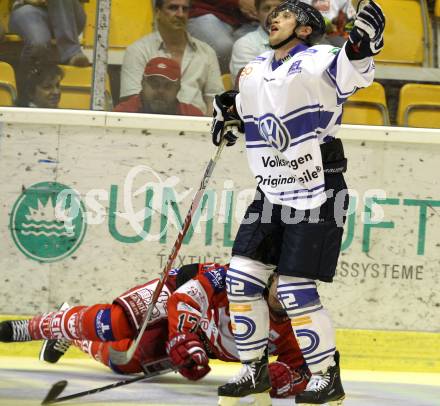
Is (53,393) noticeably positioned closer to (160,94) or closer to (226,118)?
(226,118)

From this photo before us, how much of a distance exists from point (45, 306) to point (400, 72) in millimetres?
1860

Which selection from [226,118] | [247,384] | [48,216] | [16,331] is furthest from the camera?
[48,216]

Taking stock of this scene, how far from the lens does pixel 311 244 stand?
3152 millimetres

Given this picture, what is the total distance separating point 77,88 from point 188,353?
1.52 m

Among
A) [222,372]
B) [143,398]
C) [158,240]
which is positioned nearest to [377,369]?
[222,372]

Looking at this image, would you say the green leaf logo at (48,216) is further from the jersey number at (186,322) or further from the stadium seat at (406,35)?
the stadium seat at (406,35)

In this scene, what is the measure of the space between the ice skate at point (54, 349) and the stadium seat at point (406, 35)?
6.12 ft

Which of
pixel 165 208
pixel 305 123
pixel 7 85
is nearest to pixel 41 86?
pixel 7 85

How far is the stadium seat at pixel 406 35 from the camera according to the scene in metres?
4.85

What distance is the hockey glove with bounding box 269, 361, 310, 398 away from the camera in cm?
363

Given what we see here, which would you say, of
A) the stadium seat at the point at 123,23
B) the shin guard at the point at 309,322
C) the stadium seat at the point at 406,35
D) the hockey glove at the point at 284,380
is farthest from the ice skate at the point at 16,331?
the stadium seat at the point at 406,35

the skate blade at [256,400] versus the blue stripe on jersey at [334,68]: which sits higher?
the blue stripe on jersey at [334,68]

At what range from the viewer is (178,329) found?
372cm

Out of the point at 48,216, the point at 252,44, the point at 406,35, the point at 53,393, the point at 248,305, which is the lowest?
the point at 53,393
